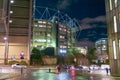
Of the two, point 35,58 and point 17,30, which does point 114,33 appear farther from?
point 35,58

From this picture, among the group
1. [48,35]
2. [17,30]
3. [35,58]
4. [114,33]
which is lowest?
[35,58]

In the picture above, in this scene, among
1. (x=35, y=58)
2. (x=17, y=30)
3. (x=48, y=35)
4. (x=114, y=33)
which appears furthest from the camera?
(x=48, y=35)

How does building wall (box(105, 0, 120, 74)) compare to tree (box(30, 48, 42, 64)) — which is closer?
building wall (box(105, 0, 120, 74))

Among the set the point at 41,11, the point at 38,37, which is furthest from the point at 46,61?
the point at 41,11

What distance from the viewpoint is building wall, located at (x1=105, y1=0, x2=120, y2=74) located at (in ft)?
109

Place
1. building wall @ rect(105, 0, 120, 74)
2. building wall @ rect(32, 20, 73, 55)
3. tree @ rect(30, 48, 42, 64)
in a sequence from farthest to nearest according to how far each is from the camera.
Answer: building wall @ rect(32, 20, 73, 55) < tree @ rect(30, 48, 42, 64) < building wall @ rect(105, 0, 120, 74)

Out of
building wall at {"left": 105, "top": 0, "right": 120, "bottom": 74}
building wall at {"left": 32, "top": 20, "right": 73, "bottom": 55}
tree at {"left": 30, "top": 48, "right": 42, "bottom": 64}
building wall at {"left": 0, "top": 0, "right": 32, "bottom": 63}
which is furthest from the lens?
building wall at {"left": 32, "top": 20, "right": 73, "bottom": 55}

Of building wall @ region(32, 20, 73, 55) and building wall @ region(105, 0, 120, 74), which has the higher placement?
building wall @ region(32, 20, 73, 55)

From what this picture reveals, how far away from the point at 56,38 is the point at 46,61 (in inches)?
1732

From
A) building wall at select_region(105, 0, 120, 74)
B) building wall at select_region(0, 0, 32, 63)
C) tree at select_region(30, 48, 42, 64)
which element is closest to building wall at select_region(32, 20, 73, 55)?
tree at select_region(30, 48, 42, 64)

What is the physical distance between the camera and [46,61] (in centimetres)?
8756

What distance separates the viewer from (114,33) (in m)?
35.1

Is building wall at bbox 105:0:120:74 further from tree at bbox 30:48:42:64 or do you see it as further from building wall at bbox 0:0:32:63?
tree at bbox 30:48:42:64

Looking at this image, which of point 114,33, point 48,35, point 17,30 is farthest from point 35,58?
point 48,35
